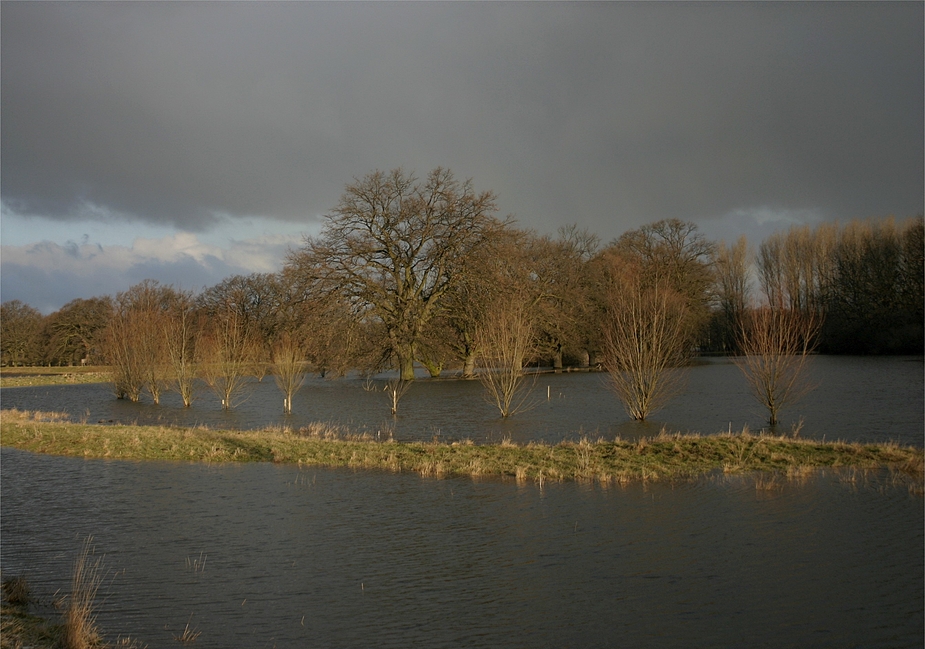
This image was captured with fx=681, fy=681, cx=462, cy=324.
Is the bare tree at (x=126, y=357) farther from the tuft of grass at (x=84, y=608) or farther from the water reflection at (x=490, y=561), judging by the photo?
the tuft of grass at (x=84, y=608)

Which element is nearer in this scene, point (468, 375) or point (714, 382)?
point (714, 382)

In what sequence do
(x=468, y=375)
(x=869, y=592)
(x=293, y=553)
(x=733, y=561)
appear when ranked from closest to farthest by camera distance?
(x=869, y=592) → (x=733, y=561) → (x=293, y=553) → (x=468, y=375)

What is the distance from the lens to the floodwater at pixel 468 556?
701 centimetres

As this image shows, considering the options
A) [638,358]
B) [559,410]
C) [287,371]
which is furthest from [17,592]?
[287,371]

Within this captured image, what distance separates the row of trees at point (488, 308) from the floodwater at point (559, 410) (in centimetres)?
154

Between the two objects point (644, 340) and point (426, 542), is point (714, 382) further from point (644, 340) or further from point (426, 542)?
point (426, 542)

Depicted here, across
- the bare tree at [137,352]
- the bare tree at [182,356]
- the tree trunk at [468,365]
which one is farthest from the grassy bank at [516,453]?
the tree trunk at [468,365]

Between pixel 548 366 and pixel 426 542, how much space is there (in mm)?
55180

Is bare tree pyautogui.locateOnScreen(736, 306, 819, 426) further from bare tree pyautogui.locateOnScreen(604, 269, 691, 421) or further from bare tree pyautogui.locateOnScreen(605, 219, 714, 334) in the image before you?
bare tree pyautogui.locateOnScreen(605, 219, 714, 334)

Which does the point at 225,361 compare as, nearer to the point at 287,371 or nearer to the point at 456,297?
the point at 287,371

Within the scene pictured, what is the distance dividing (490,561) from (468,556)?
16.0 inches

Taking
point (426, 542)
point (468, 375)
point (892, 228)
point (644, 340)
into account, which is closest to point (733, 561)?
point (426, 542)

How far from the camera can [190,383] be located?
36469mm

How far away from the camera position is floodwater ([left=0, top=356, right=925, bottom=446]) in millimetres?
20766
